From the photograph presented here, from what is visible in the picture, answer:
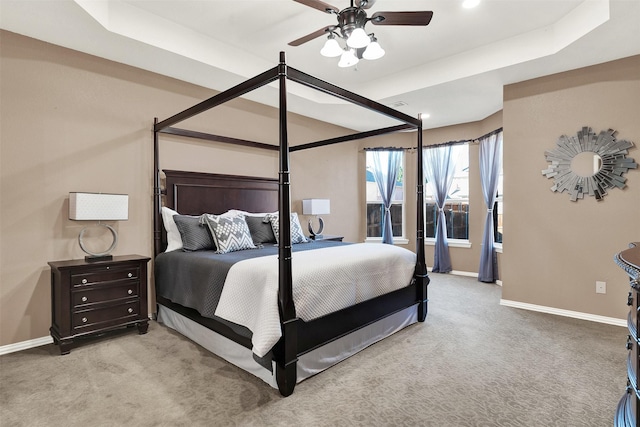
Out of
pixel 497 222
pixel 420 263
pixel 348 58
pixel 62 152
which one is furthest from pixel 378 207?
pixel 62 152

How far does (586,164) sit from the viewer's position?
3457mm

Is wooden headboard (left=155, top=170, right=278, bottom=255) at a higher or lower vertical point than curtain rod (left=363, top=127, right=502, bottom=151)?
lower

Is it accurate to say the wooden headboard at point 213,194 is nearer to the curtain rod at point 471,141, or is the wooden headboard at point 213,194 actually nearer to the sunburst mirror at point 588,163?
the curtain rod at point 471,141

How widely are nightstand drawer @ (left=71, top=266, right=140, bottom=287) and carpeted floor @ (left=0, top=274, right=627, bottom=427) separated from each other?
1.81 ft

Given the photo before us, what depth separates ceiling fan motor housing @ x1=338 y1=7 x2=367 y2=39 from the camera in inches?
91.7

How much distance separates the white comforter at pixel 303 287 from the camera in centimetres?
210

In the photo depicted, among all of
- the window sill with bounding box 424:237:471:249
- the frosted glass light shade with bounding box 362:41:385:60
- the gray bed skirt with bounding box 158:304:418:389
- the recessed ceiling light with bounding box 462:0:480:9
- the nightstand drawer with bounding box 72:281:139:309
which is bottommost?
the gray bed skirt with bounding box 158:304:418:389

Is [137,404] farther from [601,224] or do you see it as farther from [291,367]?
[601,224]

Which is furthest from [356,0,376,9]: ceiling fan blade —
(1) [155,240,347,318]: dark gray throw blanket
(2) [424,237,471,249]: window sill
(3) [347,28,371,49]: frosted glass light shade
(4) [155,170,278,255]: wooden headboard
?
(2) [424,237,471,249]: window sill

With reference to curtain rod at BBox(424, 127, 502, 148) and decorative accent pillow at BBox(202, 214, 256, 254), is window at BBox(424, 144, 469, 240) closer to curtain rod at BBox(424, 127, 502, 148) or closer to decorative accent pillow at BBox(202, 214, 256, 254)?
curtain rod at BBox(424, 127, 502, 148)

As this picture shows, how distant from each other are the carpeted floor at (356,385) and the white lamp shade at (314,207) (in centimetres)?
233

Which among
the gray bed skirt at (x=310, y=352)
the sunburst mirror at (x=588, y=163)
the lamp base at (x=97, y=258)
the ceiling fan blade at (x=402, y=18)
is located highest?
the ceiling fan blade at (x=402, y=18)

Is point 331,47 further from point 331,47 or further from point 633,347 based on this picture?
point 633,347

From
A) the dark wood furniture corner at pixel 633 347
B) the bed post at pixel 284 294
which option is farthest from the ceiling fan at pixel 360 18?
the dark wood furniture corner at pixel 633 347
